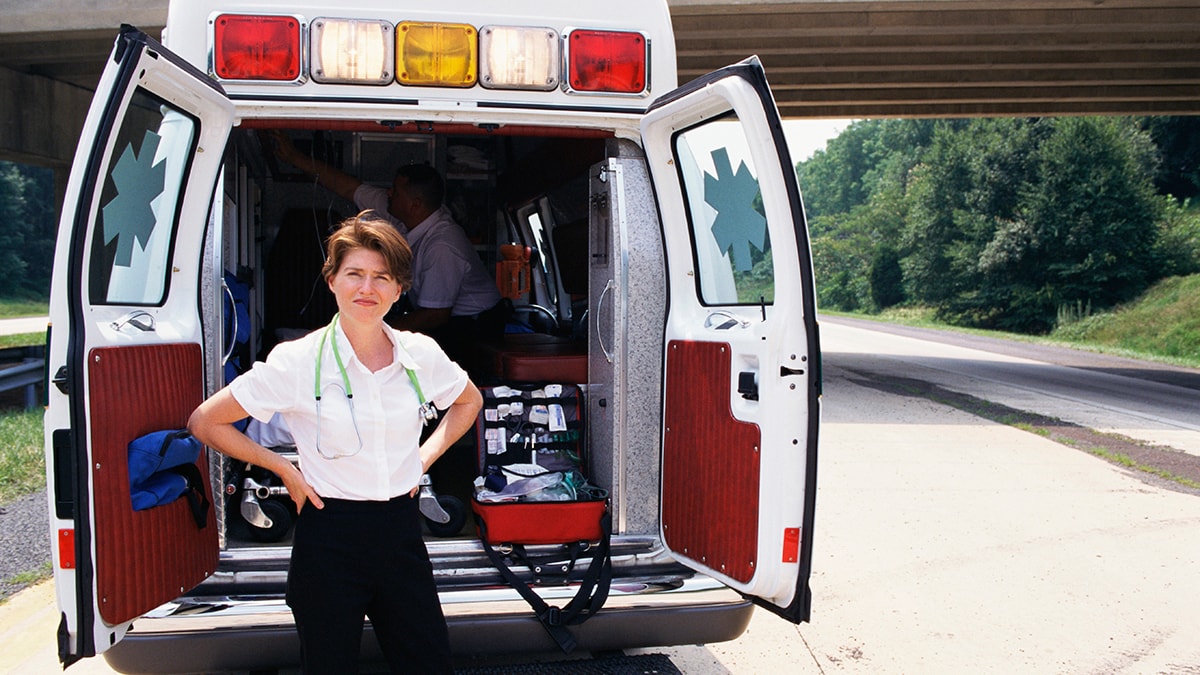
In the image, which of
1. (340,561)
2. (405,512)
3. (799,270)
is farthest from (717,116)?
(340,561)

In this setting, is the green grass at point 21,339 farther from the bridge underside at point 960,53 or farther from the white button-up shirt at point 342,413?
the white button-up shirt at point 342,413

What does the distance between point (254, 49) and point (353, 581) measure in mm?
1865

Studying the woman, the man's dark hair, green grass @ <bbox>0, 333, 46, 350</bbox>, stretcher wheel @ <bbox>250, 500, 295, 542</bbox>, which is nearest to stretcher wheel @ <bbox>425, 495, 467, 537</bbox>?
stretcher wheel @ <bbox>250, 500, 295, 542</bbox>

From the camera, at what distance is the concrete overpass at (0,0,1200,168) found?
13664 millimetres


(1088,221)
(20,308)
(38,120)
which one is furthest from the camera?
(20,308)

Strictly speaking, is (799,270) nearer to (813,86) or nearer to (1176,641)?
(1176,641)

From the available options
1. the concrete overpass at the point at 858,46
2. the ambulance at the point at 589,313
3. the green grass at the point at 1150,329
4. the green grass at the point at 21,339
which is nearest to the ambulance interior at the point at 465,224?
the ambulance at the point at 589,313

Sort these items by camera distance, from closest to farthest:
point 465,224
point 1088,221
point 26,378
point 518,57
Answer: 1. point 518,57
2. point 465,224
3. point 26,378
4. point 1088,221

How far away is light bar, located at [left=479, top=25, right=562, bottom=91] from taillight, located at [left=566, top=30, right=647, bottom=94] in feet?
0.21

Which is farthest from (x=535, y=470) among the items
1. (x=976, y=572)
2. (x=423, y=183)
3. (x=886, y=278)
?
(x=886, y=278)

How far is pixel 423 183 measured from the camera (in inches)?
219

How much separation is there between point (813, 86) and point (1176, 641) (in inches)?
599

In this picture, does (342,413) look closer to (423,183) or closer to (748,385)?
(748,385)

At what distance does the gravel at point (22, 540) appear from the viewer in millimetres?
5082
